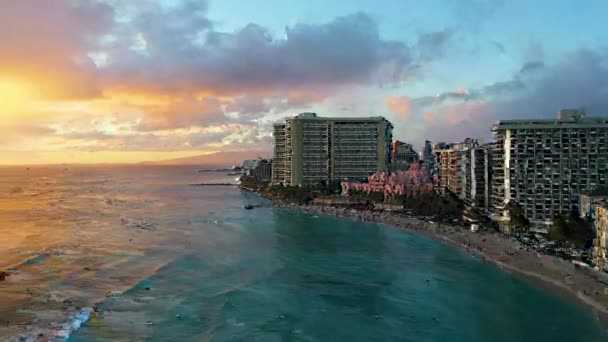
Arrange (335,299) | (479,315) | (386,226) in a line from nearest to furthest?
(479,315), (335,299), (386,226)

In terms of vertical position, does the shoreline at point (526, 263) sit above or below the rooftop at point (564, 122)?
below

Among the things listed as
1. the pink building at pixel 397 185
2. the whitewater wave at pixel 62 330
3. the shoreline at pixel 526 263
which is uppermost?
the pink building at pixel 397 185

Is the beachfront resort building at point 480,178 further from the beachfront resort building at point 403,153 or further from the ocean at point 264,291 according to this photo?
the beachfront resort building at point 403,153

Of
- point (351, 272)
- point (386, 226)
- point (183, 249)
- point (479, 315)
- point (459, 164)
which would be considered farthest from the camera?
point (459, 164)

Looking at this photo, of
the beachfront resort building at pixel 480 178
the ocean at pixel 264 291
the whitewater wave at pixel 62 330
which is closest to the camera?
the whitewater wave at pixel 62 330

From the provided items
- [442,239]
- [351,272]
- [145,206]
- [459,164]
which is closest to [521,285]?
[351,272]

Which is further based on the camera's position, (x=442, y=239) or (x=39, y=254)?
(x=442, y=239)

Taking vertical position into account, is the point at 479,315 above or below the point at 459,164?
below

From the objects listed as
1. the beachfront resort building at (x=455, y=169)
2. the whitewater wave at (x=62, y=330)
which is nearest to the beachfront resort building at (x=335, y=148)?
the beachfront resort building at (x=455, y=169)

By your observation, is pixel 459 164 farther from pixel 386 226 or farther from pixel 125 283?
pixel 125 283
